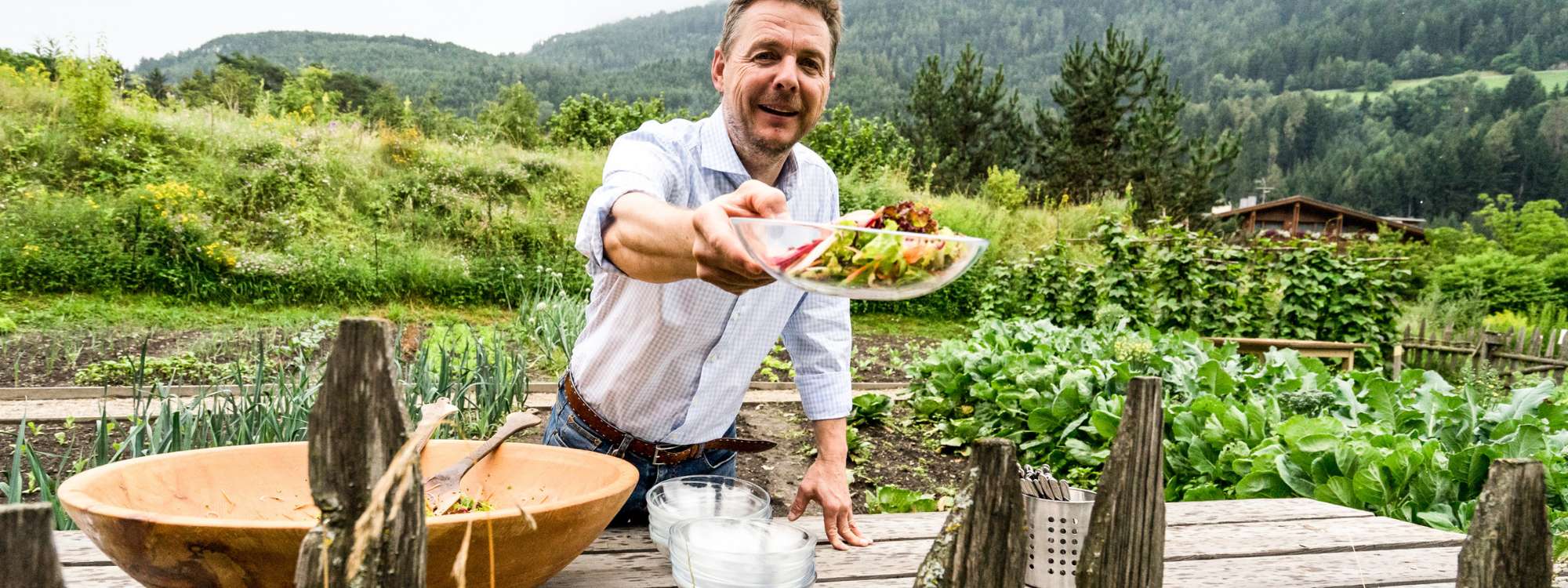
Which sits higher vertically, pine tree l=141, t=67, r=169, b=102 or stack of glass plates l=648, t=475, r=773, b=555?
pine tree l=141, t=67, r=169, b=102

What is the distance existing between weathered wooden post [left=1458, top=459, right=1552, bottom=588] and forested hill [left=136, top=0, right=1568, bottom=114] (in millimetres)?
38519

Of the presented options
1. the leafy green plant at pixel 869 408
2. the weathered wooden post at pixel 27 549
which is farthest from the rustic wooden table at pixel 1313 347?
the weathered wooden post at pixel 27 549

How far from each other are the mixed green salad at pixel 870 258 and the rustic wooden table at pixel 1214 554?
1.54 ft

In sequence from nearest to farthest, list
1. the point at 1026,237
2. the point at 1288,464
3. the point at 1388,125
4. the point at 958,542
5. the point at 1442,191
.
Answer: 1. the point at 958,542
2. the point at 1288,464
3. the point at 1026,237
4. the point at 1442,191
5. the point at 1388,125

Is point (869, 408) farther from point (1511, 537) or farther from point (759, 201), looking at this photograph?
point (1511, 537)

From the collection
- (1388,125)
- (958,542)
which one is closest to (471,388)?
(958,542)

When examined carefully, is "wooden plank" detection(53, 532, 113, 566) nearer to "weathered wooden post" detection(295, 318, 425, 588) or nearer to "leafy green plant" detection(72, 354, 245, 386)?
"weathered wooden post" detection(295, 318, 425, 588)

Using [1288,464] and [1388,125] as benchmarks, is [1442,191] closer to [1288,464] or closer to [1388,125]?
[1388,125]

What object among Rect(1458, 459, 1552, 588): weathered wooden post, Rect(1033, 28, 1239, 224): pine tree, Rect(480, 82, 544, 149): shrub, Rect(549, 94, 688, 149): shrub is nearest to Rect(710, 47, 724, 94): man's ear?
Rect(1458, 459, 1552, 588): weathered wooden post

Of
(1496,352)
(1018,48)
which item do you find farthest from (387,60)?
(1018,48)

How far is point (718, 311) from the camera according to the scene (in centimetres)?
161

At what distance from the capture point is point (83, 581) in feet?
3.33

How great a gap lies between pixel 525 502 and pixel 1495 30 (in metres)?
101

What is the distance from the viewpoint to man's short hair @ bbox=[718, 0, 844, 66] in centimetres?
150
